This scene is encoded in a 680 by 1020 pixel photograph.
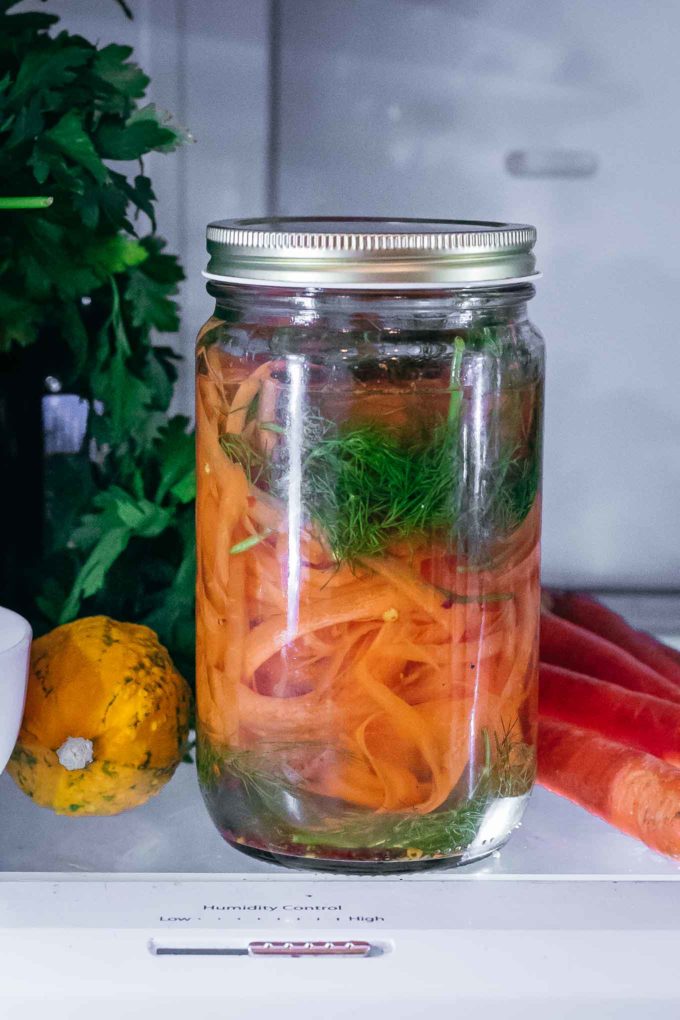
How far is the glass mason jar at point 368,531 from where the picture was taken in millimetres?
585

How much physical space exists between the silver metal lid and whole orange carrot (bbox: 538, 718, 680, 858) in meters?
0.28

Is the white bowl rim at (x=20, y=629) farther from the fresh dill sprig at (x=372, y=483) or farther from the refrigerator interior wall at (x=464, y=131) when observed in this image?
the refrigerator interior wall at (x=464, y=131)

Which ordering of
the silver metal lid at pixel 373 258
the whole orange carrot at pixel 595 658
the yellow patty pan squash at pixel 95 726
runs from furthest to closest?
the whole orange carrot at pixel 595 658 < the yellow patty pan squash at pixel 95 726 < the silver metal lid at pixel 373 258

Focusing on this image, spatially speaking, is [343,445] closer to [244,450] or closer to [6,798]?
[244,450]

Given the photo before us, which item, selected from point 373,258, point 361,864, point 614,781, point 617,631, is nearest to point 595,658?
point 617,631

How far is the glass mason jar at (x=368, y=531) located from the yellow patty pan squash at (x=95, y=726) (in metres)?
0.05

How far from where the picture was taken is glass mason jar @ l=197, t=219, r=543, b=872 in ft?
1.92

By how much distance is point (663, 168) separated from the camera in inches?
35.0

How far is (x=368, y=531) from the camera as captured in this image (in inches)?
23.2

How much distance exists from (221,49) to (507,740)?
21.1 inches

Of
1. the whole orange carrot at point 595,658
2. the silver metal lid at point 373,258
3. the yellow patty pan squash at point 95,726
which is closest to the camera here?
the silver metal lid at point 373,258

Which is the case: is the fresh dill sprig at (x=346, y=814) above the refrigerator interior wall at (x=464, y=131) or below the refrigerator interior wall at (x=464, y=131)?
below

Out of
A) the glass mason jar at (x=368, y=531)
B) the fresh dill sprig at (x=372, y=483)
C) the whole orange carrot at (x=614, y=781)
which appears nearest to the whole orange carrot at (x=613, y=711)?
the whole orange carrot at (x=614, y=781)

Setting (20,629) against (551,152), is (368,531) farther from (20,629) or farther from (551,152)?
(551,152)
